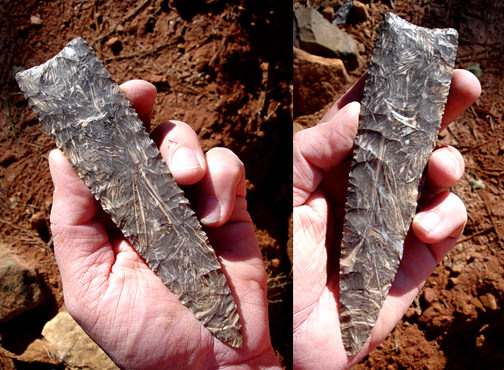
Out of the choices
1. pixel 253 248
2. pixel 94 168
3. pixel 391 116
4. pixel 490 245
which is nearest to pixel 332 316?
pixel 253 248

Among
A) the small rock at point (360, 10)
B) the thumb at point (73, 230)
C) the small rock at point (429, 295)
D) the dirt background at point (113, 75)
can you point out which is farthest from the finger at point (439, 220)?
the small rock at point (360, 10)

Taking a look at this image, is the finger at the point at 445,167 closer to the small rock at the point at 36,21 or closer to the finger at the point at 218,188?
the finger at the point at 218,188

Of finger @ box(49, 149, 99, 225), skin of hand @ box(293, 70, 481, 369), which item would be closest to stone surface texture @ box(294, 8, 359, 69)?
skin of hand @ box(293, 70, 481, 369)

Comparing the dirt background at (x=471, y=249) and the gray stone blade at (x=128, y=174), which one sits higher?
the gray stone blade at (x=128, y=174)

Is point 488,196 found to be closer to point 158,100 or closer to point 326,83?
point 326,83

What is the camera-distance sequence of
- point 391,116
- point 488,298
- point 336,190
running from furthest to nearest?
point 488,298
point 336,190
point 391,116
